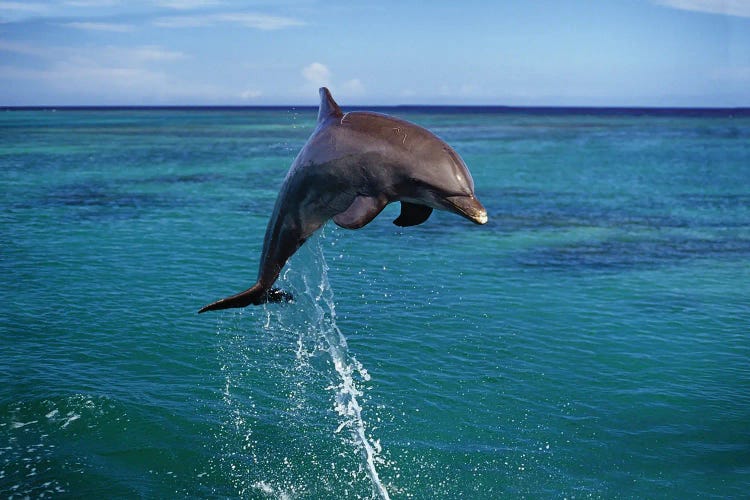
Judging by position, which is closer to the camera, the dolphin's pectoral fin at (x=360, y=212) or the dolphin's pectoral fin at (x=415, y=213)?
the dolphin's pectoral fin at (x=360, y=212)

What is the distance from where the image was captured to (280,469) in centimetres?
1595

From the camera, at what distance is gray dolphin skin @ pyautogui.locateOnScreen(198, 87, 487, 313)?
28.8ft

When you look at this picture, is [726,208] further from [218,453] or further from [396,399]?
[218,453]

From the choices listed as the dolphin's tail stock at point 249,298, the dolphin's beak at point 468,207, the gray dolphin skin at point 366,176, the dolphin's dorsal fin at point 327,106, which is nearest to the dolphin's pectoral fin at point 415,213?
the gray dolphin skin at point 366,176

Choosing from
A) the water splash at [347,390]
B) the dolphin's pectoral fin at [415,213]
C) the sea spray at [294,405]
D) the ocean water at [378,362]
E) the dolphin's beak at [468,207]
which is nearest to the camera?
the dolphin's beak at [468,207]

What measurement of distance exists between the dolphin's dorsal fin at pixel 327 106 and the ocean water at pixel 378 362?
10.8ft

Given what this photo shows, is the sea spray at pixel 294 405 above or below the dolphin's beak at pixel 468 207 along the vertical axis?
below

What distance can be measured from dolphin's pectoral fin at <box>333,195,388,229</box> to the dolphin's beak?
A: 0.75 metres

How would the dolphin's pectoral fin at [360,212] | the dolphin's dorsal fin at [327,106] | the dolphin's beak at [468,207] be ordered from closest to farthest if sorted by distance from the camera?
the dolphin's beak at [468,207] < the dolphin's pectoral fin at [360,212] < the dolphin's dorsal fin at [327,106]

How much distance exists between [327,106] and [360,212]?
6.08 feet

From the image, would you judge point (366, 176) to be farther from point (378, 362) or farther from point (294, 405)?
point (378, 362)

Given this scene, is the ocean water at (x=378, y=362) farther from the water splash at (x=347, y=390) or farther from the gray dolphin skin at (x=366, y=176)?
the gray dolphin skin at (x=366, y=176)

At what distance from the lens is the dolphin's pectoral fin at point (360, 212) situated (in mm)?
8750

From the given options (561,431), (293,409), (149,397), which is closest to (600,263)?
(561,431)
